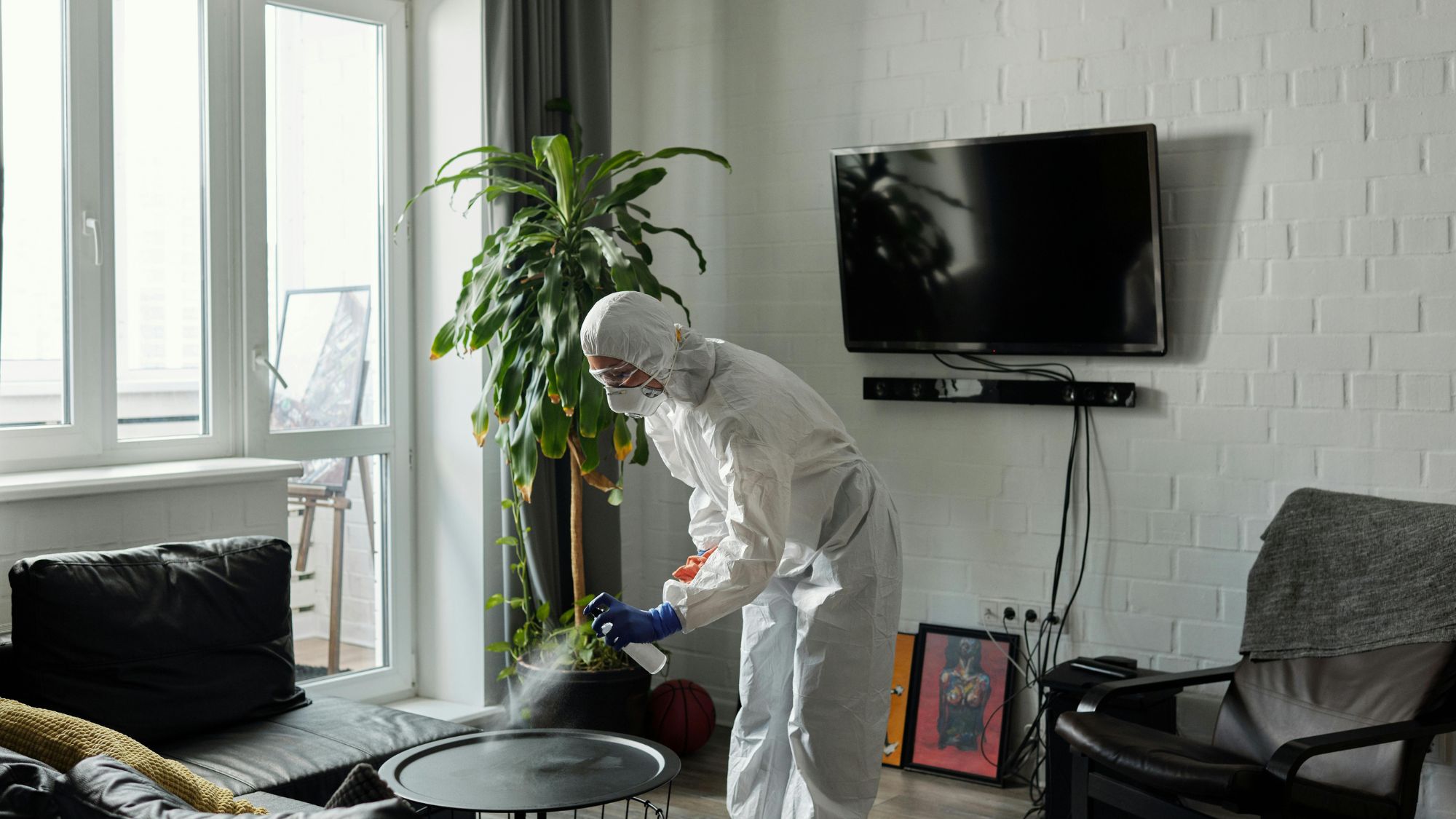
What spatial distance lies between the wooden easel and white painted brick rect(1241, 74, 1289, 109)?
287cm

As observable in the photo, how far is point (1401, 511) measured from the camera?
2.83 metres

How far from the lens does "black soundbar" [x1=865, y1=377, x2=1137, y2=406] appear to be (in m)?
3.49

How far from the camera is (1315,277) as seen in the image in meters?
3.19

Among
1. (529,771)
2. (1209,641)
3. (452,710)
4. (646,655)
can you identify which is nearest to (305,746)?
(529,771)

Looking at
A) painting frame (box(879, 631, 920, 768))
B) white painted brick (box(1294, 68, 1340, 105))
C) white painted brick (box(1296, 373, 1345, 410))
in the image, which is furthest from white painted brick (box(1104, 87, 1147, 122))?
painting frame (box(879, 631, 920, 768))

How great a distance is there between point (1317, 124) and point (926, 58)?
1.17m

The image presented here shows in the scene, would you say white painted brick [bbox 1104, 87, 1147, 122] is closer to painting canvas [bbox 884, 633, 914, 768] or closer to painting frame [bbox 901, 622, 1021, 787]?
painting frame [bbox 901, 622, 1021, 787]

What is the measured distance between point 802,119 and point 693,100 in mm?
455

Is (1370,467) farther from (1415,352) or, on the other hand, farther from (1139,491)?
(1139,491)

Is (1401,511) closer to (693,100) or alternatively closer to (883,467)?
(883,467)

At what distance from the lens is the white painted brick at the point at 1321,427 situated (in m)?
3.14

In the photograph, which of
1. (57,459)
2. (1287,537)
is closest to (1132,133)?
(1287,537)

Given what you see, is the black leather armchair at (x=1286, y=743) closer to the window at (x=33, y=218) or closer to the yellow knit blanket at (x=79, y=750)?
the yellow knit blanket at (x=79, y=750)

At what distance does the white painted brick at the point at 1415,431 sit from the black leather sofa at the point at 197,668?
7.99 feet
